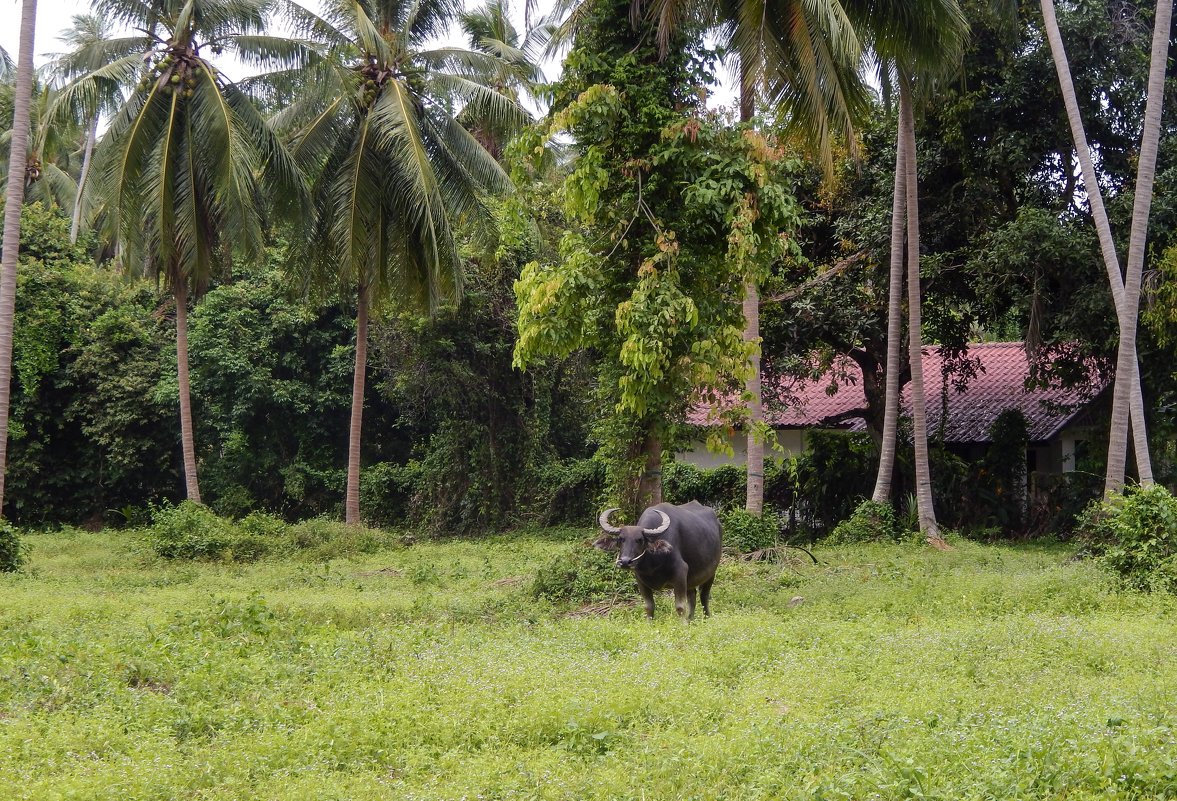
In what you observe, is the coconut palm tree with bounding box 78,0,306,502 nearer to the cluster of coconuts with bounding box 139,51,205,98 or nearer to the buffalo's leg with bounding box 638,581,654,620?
the cluster of coconuts with bounding box 139,51,205,98

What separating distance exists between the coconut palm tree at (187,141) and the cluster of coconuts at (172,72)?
0.02 m

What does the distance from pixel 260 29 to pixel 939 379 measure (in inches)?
656

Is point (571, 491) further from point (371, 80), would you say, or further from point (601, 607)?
point (601, 607)

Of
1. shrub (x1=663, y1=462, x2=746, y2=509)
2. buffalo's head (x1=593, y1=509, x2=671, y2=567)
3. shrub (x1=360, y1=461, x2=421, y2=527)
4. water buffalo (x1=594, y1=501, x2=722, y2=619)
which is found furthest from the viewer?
shrub (x1=360, y1=461, x2=421, y2=527)

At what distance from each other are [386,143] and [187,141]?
322cm

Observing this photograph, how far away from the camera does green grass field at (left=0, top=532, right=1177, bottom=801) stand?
213 inches

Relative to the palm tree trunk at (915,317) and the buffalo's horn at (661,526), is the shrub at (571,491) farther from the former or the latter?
the buffalo's horn at (661,526)

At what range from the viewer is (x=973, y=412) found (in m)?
24.6

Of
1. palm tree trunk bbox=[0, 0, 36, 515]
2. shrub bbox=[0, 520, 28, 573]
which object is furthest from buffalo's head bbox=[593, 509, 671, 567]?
shrub bbox=[0, 520, 28, 573]

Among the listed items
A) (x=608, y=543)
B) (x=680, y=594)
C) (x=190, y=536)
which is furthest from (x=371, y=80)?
(x=680, y=594)

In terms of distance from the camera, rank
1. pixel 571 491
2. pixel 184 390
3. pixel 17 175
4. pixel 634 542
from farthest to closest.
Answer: pixel 571 491 < pixel 184 390 < pixel 17 175 < pixel 634 542

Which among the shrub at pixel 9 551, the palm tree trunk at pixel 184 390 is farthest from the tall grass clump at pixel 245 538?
the shrub at pixel 9 551

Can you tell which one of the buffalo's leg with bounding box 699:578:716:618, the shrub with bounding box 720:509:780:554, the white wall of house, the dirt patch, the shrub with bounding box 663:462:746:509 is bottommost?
the dirt patch

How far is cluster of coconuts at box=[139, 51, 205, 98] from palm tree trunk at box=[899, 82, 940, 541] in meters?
11.6
